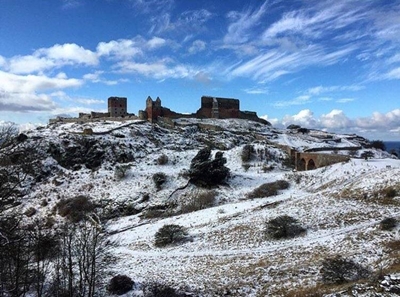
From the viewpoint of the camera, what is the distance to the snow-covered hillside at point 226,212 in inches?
760

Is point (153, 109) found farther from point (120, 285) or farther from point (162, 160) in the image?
point (120, 285)

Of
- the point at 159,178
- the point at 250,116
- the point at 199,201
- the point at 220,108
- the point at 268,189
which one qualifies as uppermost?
the point at 220,108

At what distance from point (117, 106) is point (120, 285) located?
247 feet

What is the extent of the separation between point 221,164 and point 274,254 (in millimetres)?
20896

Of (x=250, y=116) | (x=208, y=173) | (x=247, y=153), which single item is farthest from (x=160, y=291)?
(x=250, y=116)

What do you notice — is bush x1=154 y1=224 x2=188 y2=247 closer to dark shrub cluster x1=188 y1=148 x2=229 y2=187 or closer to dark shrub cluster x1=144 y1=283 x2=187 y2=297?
dark shrub cluster x1=144 y1=283 x2=187 y2=297

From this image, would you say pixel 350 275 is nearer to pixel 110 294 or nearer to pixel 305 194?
pixel 110 294

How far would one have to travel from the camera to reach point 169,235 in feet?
88.6

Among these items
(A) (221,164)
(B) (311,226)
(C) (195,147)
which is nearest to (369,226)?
(B) (311,226)

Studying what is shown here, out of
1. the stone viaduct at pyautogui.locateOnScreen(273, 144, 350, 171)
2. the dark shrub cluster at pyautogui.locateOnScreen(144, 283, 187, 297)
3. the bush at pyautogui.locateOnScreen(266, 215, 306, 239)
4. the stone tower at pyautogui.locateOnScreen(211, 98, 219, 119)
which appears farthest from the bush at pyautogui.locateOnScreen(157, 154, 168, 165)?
the stone tower at pyautogui.locateOnScreen(211, 98, 219, 119)

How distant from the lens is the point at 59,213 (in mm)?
37406

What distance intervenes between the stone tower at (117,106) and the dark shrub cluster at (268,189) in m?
58.9

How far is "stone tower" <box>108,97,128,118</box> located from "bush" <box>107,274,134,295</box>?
7274 centimetres

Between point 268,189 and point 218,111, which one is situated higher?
point 218,111
